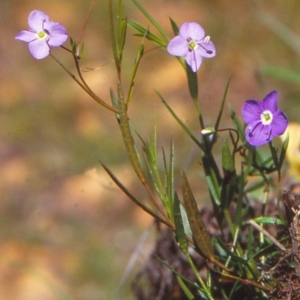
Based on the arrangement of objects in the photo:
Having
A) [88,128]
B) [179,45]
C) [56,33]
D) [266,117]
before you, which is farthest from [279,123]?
[88,128]

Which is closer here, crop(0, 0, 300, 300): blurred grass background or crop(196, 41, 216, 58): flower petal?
crop(196, 41, 216, 58): flower petal

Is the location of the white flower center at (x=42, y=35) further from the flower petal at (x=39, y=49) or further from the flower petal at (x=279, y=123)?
the flower petal at (x=279, y=123)

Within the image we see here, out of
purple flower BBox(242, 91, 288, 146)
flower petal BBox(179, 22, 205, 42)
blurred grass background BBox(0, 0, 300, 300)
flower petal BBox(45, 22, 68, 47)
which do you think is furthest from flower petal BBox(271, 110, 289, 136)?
blurred grass background BBox(0, 0, 300, 300)

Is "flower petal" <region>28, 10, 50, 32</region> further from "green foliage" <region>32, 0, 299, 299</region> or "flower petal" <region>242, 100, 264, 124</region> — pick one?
"flower petal" <region>242, 100, 264, 124</region>

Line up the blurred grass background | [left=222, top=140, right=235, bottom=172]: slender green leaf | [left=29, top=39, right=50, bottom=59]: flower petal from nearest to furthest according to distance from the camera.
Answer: [left=29, top=39, right=50, bottom=59]: flower petal → [left=222, top=140, right=235, bottom=172]: slender green leaf → the blurred grass background

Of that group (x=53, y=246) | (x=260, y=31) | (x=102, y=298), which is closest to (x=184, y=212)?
(x=102, y=298)

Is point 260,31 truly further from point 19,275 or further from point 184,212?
point 184,212
